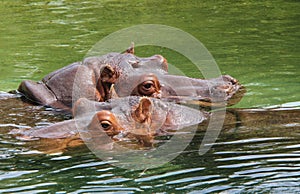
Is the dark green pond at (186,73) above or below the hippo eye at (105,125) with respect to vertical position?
below

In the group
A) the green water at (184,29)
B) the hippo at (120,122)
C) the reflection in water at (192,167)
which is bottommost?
the green water at (184,29)

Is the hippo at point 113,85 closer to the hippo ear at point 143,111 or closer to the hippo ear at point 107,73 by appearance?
the hippo ear at point 107,73

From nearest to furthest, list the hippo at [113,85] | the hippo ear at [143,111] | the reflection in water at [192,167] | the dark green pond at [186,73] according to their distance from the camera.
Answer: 1. the reflection in water at [192,167]
2. the dark green pond at [186,73]
3. the hippo ear at [143,111]
4. the hippo at [113,85]

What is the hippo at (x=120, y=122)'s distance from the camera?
5875 mm

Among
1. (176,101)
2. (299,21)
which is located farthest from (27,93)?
(299,21)

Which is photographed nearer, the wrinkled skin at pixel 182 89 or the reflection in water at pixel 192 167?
the reflection in water at pixel 192 167

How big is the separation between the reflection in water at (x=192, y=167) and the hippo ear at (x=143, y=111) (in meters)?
0.46

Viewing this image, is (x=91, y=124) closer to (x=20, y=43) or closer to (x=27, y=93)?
(x=27, y=93)

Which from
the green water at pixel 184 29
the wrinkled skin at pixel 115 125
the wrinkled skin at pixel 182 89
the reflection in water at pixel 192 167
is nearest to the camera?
the reflection in water at pixel 192 167

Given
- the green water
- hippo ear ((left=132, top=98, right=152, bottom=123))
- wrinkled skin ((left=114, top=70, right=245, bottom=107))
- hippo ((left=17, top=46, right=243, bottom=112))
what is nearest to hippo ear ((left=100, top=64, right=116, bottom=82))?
hippo ((left=17, top=46, right=243, bottom=112))

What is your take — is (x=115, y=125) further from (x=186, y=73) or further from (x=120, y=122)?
(x=186, y=73)

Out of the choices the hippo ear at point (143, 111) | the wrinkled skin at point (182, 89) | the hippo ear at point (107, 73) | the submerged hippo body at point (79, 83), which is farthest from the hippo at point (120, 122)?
the submerged hippo body at point (79, 83)

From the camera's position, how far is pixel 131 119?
6.07m

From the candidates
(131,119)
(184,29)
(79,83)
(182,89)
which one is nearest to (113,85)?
(79,83)
